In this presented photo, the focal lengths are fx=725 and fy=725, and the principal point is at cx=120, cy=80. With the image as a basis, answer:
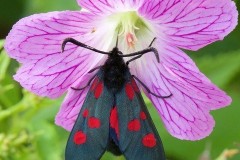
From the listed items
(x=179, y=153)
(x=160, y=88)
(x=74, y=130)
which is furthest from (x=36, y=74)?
(x=179, y=153)

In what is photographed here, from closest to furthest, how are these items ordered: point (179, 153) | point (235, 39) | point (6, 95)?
point (6, 95)
point (179, 153)
point (235, 39)

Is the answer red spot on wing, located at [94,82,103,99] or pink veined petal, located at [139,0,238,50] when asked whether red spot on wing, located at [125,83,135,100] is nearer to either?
red spot on wing, located at [94,82,103,99]

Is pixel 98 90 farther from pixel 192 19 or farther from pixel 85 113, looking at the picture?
pixel 192 19

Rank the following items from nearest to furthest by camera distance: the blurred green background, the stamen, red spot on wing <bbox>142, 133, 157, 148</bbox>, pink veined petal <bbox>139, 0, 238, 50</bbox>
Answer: pink veined petal <bbox>139, 0, 238, 50</bbox> → red spot on wing <bbox>142, 133, 157, 148</bbox> → the stamen → the blurred green background

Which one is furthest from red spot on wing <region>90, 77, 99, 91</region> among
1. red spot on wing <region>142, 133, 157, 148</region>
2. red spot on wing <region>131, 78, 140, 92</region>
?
red spot on wing <region>142, 133, 157, 148</region>

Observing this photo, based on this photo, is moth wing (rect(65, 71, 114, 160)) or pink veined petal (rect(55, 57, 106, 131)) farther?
pink veined petal (rect(55, 57, 106, 131))

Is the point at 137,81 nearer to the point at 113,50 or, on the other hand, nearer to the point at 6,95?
the point at 113,50

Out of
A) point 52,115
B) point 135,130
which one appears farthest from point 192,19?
point 52,115
